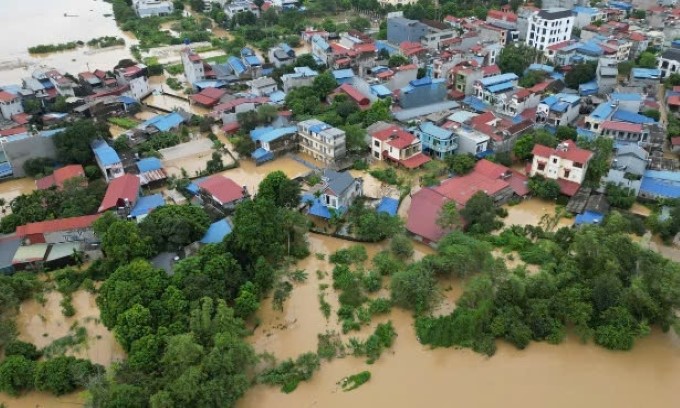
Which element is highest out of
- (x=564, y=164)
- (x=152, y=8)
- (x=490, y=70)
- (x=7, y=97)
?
(x=152, y=8)

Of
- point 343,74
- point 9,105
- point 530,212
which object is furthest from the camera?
point 343,74

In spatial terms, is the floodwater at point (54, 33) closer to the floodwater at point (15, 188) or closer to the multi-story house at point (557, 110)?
the floodwater at point (15, 188)

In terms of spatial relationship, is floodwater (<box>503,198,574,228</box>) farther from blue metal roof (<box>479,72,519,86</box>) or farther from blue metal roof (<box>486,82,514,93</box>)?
blue metal roof (<box>479,72,519,86</box>)

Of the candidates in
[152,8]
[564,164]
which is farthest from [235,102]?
[152,8]

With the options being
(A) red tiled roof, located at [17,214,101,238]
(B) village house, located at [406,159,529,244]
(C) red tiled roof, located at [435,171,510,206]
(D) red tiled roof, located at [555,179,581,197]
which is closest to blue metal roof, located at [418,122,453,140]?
(B) village house, located at [406,159,529,244]

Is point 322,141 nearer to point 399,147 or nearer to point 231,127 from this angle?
point 399,147

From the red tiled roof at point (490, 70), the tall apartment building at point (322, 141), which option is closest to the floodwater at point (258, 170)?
the tall apartment building at point (322, 141)
